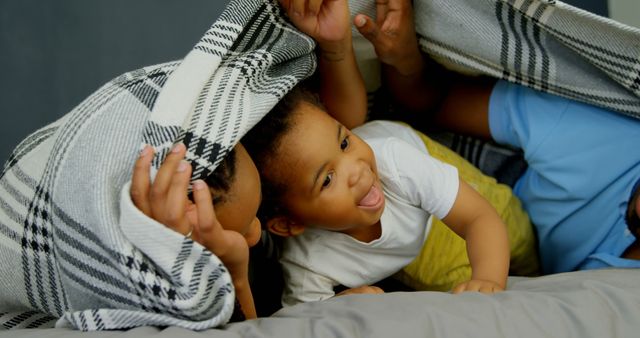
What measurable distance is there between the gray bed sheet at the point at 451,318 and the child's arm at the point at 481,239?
64 mm

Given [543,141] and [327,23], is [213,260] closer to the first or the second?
[327,23]

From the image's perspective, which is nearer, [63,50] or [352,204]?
[352,204]

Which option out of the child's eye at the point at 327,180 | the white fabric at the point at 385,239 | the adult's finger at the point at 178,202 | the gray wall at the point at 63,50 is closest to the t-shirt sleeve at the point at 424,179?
the white fabric at the point at 385,239

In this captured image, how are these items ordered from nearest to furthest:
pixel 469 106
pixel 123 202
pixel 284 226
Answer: pixel 123 202, pixel 284 226, pixel 469 106

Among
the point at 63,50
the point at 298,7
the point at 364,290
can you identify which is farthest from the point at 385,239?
the point at 63,50

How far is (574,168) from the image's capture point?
3.02ft

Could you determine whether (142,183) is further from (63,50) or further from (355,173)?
(63,50)

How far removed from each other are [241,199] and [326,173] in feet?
0.43

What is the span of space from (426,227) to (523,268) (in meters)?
0.20

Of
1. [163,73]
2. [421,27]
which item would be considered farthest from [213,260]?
[421,27]

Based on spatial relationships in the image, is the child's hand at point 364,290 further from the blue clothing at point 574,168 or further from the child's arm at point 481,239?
the blue clothing at point 574,168

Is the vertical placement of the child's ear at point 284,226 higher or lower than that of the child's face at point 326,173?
lower

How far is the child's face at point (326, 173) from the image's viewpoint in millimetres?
779

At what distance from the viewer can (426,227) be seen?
0.92 meters
